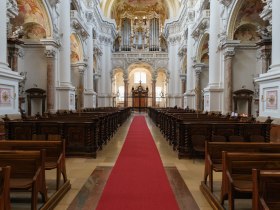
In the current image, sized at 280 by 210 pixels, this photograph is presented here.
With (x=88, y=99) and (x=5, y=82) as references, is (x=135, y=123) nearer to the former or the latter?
(x=88, y=99)

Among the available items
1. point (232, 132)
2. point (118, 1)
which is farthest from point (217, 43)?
point (118, 1)

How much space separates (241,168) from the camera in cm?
363

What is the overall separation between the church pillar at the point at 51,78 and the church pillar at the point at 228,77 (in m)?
8.58

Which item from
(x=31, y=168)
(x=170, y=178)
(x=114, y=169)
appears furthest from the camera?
(x=114, y=169)

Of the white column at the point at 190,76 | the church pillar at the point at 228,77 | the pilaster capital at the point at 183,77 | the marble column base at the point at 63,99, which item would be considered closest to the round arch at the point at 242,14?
the church pillar at the point at 228,77

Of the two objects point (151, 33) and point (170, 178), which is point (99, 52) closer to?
point (151, 33)

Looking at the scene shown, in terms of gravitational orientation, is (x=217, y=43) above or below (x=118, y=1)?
below

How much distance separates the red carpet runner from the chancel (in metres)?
0.02

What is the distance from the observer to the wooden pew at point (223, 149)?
440 centimetres

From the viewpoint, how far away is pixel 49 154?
197 inches

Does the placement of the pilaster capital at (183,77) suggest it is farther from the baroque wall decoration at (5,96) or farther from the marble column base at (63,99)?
the baroque wall decoration at (5,96)

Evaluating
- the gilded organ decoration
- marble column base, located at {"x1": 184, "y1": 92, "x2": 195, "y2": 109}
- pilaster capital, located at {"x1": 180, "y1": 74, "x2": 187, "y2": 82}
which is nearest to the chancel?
marble column base, located at {"x1": 184, "y1": 92, "x2": 195, "y2": 109}

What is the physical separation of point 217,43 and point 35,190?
45.0ft

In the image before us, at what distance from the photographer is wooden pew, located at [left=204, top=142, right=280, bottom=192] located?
4.40m
